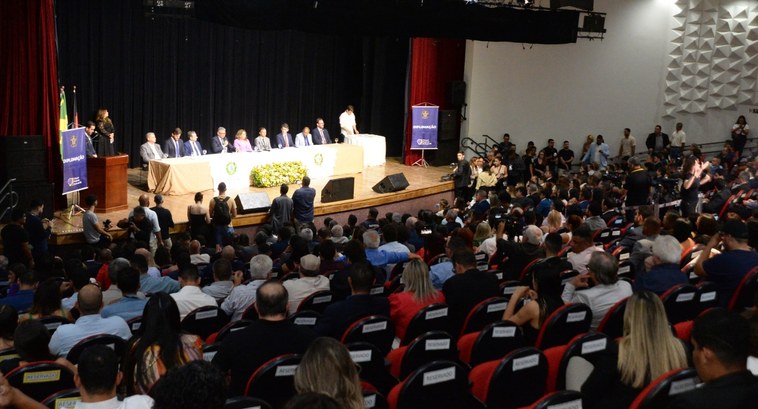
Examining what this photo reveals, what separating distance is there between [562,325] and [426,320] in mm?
868

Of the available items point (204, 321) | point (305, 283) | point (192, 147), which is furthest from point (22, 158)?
point (204, 321)

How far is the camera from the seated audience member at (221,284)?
20.9 feet

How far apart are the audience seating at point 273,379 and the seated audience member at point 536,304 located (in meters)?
1.52

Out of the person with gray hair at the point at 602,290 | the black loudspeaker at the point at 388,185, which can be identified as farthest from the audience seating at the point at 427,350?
the black loudspeaker at the point at 388,185

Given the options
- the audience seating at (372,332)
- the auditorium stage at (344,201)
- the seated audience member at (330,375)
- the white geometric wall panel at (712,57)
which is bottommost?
the auditorium stage at (344,201)

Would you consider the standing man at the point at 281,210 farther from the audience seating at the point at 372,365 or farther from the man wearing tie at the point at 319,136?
the audience seating at the point at 372,365

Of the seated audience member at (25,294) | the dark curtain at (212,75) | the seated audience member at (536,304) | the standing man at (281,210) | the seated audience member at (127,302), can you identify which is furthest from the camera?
the dark curtain at (212,75)

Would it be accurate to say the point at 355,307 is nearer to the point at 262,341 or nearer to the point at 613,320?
A: the point at 262,341

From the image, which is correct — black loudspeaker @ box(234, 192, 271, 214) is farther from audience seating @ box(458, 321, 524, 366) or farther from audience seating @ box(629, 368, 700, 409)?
audience seating @ box(629, 368, 700, 409)

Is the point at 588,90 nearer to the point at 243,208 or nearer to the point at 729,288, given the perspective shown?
the point at 243,208

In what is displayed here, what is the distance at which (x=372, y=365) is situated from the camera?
4273 mm

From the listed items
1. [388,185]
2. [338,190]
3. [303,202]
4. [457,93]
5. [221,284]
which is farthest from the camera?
[457,93]

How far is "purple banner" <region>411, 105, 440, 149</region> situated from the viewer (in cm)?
1827

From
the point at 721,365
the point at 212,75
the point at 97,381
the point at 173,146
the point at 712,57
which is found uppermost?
the point at 712,57
